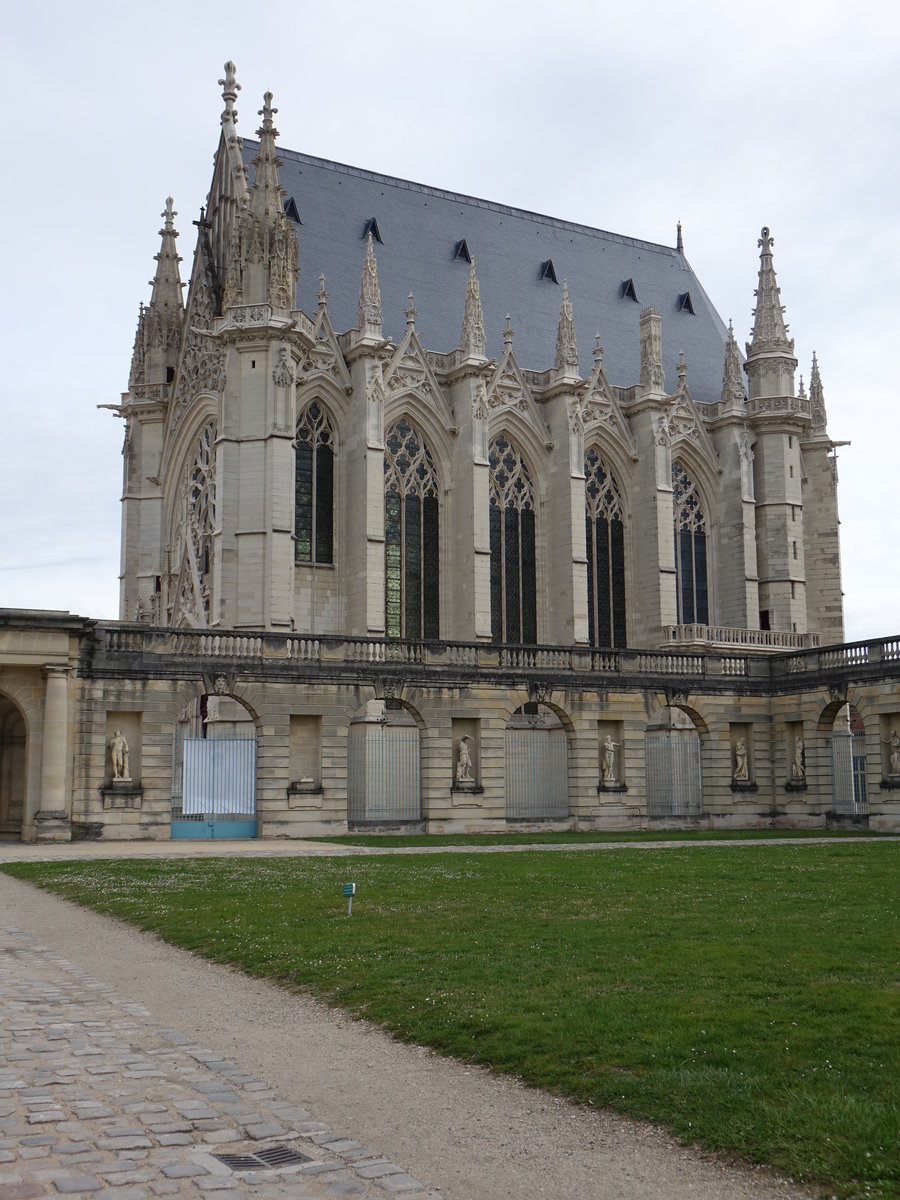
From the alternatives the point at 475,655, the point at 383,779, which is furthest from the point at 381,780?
the point at 475,655

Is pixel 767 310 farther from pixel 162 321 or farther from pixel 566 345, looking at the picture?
pixel 162 321

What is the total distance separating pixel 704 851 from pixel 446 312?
28.4m

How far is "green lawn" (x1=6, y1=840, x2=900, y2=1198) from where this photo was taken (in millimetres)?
6172

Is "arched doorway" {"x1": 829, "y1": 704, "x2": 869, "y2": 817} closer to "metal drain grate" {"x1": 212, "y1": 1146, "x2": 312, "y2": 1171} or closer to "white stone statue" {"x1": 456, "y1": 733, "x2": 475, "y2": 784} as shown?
"white stone statue" {"x1": 456, "y1": 733, "x2": 475, "y2": 784}

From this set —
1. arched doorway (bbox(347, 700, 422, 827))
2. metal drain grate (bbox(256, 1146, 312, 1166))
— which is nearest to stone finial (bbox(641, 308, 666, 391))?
arched doorway (bbox(347, 700, 422, 827))

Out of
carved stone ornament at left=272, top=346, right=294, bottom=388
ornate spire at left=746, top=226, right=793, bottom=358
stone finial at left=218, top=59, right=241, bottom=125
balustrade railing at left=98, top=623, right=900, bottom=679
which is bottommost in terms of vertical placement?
balustrade railing at left=98, top=623, right=900, bottom=679

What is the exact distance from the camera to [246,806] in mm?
28797

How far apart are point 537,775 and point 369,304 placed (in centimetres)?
1639

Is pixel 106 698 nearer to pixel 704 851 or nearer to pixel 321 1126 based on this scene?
pixel 704 851

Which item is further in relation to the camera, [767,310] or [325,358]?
[767,310]

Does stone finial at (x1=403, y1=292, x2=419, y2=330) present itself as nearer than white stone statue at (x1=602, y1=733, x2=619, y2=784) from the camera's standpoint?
No

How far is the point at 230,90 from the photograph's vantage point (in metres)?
43.2

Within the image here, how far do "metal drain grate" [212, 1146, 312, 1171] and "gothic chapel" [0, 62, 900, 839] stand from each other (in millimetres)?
21308

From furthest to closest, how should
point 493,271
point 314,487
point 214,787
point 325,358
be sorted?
1. point 493,271
2. point 325,358
3. point 314,487
4. point 214,787
